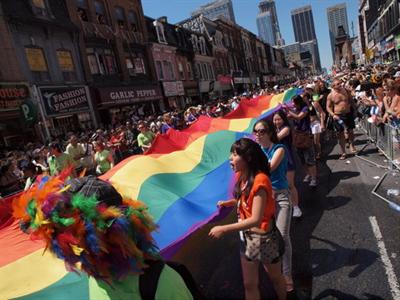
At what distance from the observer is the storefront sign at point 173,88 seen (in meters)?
29.4

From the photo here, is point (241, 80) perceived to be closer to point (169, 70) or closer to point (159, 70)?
point (169, 70)

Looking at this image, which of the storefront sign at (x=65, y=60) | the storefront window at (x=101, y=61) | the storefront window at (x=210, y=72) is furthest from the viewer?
the storefront window at (x=210, y=72)

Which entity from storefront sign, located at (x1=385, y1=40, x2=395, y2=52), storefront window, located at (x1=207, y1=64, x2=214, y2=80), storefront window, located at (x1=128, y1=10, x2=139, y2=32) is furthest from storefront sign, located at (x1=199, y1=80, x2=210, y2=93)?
storefront sign, located at (x1=385, y1=40, x2=395, y2=52)

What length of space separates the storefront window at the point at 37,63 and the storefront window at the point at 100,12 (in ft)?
19.9

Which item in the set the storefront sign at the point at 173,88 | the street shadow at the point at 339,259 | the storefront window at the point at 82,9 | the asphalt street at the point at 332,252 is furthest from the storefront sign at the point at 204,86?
the street shadow at the point at 339,259

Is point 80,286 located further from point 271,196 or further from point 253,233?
point 271,196

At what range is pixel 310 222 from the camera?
5.53 meters

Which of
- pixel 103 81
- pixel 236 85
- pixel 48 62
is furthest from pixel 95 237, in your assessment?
pixel 236 85

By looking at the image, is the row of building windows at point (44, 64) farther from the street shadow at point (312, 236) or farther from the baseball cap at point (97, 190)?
the baseball cap at point (97, 190)

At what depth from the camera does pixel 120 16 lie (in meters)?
25.7

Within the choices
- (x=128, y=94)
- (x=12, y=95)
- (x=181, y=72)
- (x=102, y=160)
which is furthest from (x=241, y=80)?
(x=102, y=160)

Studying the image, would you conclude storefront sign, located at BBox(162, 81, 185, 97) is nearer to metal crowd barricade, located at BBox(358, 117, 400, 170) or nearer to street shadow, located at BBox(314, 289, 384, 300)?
metal crowd barricade, located at BBox(358, 117, 400, 170)

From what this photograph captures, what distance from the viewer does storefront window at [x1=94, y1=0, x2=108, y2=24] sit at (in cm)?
2325

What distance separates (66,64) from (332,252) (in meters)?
18.8
